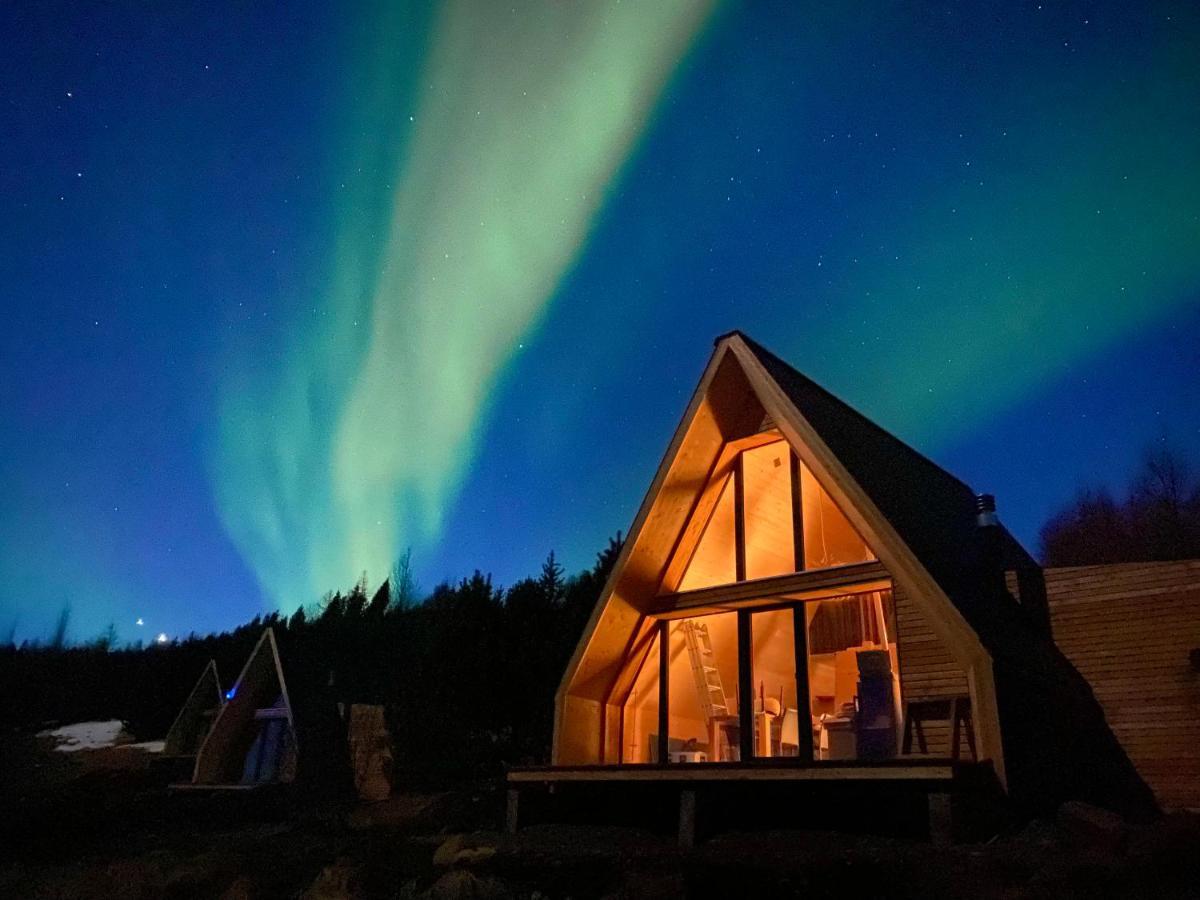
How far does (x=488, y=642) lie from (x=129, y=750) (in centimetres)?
1879

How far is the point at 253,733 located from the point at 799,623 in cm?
1795

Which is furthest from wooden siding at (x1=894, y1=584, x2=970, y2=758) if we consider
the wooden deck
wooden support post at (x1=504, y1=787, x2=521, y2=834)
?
wooden support post at (x1=504, y1=787, x2=521, y2=834)

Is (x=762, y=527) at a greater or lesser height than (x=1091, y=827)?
greater

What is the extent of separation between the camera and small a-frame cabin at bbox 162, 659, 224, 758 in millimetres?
28234

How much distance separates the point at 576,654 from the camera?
41.0 ft

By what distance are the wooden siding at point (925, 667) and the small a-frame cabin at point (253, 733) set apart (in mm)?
15859

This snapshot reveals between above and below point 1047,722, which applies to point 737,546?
above

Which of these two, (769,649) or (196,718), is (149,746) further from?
(769,649)

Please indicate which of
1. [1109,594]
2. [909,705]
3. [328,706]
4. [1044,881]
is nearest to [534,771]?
[909,705]

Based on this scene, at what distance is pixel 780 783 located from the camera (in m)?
9.14

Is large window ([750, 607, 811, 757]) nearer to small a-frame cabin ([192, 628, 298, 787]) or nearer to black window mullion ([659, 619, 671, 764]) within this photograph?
black window mullion ([659, 619, 671, 764])

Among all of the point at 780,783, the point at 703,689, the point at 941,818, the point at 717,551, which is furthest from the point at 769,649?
the point at 941,818

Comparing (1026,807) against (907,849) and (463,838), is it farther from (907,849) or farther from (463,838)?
(463,838)

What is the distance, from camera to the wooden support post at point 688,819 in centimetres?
933
